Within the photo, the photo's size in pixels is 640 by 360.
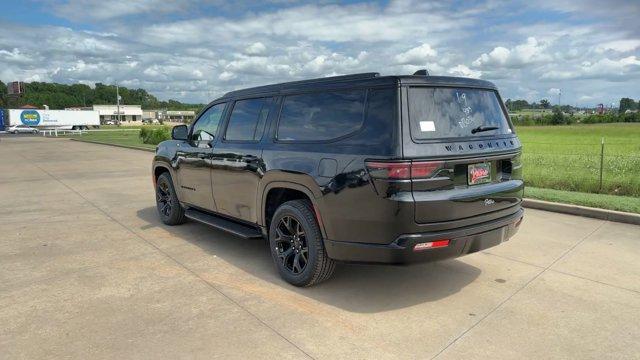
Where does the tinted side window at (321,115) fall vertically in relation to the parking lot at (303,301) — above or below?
above

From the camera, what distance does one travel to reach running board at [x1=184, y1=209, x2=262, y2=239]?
5.05 meters

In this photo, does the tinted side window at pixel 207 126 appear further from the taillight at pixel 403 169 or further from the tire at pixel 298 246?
the taillight at pixel 403 169

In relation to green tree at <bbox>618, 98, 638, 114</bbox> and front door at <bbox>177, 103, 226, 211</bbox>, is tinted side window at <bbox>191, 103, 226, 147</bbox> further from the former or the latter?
green tree at <bbox>618, 98, 638, 114</bbox>

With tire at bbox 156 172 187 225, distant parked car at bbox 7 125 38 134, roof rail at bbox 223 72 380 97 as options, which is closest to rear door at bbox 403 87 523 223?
roof rail at bbox 223 72 380 97

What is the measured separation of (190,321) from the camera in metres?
3.74

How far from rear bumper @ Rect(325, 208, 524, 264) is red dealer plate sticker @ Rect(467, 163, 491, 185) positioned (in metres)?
0.36

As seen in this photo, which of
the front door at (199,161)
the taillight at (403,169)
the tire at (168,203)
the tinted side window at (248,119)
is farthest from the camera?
the tire at (168,203)

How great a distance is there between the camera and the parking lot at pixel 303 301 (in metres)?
3.34

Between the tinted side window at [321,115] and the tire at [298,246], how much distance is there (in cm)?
65

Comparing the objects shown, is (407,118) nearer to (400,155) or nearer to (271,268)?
(400,155)

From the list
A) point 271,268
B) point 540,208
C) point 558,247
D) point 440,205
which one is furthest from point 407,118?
point 540,208

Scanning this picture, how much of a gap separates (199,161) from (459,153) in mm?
3303

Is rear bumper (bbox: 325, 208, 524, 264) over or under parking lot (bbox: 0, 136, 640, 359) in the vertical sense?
over

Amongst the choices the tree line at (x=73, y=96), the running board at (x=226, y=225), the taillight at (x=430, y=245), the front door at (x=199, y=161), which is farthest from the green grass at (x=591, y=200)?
the tree line at (x=73, y=96)
